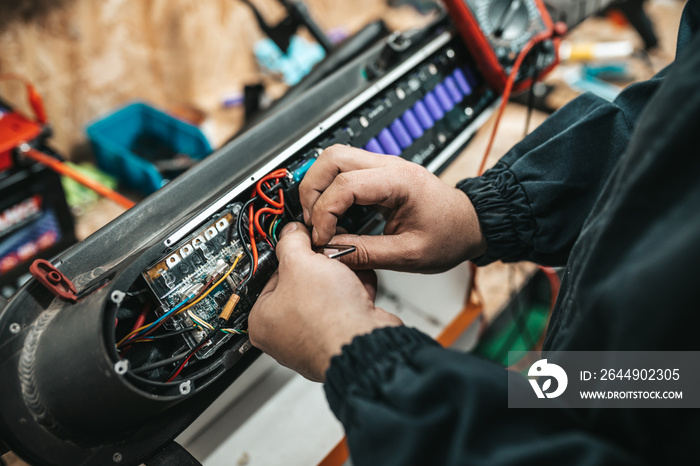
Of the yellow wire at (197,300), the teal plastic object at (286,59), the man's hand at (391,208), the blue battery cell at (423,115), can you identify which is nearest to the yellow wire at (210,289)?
the yellow wire at (197,300)

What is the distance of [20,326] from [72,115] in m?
1.02

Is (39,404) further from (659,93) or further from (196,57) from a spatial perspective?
(196,57)

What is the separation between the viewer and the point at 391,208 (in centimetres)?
73

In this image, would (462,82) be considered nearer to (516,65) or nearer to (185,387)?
(516,65)

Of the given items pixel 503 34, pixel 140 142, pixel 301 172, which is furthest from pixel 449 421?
pixel 140 142

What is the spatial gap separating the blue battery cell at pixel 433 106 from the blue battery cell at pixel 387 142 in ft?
0.45

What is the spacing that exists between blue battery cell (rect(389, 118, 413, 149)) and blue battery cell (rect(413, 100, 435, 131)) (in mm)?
50

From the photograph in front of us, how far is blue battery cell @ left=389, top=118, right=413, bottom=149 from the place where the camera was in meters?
0.87

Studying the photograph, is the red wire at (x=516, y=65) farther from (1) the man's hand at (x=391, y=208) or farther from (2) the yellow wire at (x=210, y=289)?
(2) the yellow wire at (x=210, y=289)

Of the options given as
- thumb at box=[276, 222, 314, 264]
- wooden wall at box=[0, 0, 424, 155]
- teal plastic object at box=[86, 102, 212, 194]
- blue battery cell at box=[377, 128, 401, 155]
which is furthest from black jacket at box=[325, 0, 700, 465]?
wooden wall at box=[0, 0, 424, 155]

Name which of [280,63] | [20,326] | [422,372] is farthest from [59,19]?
[422,372]

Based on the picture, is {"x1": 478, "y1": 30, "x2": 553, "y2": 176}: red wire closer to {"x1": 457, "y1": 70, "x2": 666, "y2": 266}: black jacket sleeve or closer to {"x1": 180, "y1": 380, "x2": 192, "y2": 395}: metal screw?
{"x1": 457, "y1": 70, "x2": 666, "y2": 266}: black jacket sleeve

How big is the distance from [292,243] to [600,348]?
0.37m

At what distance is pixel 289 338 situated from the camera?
537mm
